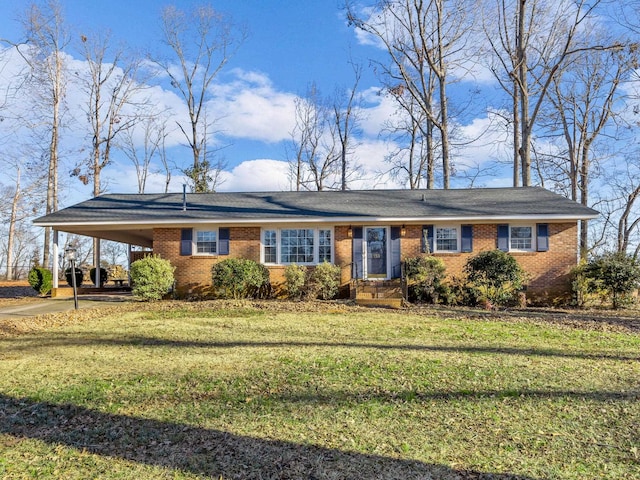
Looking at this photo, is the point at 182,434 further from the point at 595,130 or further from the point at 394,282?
the point at 595,130

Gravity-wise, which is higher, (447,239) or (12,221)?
(12,221)

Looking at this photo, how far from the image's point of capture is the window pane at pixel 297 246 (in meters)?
14.5

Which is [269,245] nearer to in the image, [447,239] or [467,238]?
[447,239]

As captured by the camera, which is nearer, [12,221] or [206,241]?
[206,241]

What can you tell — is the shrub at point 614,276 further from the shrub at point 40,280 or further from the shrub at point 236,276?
the shrub at point 40,280

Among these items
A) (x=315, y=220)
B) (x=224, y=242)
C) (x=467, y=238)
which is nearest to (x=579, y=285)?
(x=467, y=238)

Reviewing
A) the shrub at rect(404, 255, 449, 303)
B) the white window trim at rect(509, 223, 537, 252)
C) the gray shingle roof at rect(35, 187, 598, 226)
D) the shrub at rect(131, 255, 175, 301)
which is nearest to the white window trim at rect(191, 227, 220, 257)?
the gray shingle roof at rect(35, 187, 598, 226)

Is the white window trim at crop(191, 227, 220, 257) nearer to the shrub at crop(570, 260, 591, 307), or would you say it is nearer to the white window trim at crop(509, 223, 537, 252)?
the white window trim at crop(509, 223, 537, 252)

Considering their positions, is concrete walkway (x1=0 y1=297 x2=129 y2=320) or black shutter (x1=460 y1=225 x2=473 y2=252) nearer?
concrete walkway (x1=0 y1=297 x2=129 y2=320)

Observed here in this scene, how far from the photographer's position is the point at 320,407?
428cm

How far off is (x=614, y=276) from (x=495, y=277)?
308cm

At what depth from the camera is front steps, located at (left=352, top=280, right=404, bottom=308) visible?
Result: 12.2 m

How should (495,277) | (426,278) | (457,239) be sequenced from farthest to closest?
(457,239) → (426,278) → (495,277)

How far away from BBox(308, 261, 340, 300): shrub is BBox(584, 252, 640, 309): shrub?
7.19m
